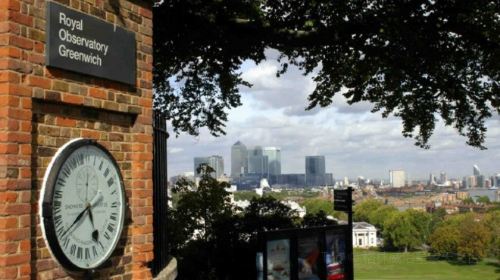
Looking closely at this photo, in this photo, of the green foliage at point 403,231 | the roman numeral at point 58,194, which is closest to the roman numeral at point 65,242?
the roman numeral at point 58,194

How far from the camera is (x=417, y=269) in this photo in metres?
116

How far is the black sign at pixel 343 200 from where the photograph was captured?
13382mm

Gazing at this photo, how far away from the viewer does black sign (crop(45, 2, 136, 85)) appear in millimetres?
4148

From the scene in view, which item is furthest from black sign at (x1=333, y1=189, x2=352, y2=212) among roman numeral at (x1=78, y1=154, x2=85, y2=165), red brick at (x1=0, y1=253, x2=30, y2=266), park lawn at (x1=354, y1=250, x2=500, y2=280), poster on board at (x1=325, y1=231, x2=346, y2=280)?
park lawn at (x1=354, y1=250, x2=500, y2=280)

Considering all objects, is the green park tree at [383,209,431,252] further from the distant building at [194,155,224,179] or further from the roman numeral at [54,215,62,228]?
the roman numeral at [54,215,62,228]

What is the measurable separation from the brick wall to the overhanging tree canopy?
238 inches

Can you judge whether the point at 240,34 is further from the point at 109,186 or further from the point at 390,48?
the point at 109,186

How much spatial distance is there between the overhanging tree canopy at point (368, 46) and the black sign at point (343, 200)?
7.43 feet

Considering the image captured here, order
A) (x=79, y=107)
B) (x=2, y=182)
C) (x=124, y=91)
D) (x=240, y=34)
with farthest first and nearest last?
1. (x=240, y=34)
2. (x=124, y=91)
3. (x=79, y=107)
4. (x=2, y=182)

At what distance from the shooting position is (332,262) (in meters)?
11.2

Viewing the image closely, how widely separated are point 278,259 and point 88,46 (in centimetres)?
625

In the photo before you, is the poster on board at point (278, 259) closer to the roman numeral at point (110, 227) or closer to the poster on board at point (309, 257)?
the poster on board at point (309, 257)

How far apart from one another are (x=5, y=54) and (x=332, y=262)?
849 cm

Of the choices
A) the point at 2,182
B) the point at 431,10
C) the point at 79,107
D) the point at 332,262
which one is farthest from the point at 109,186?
the point at 431,10
